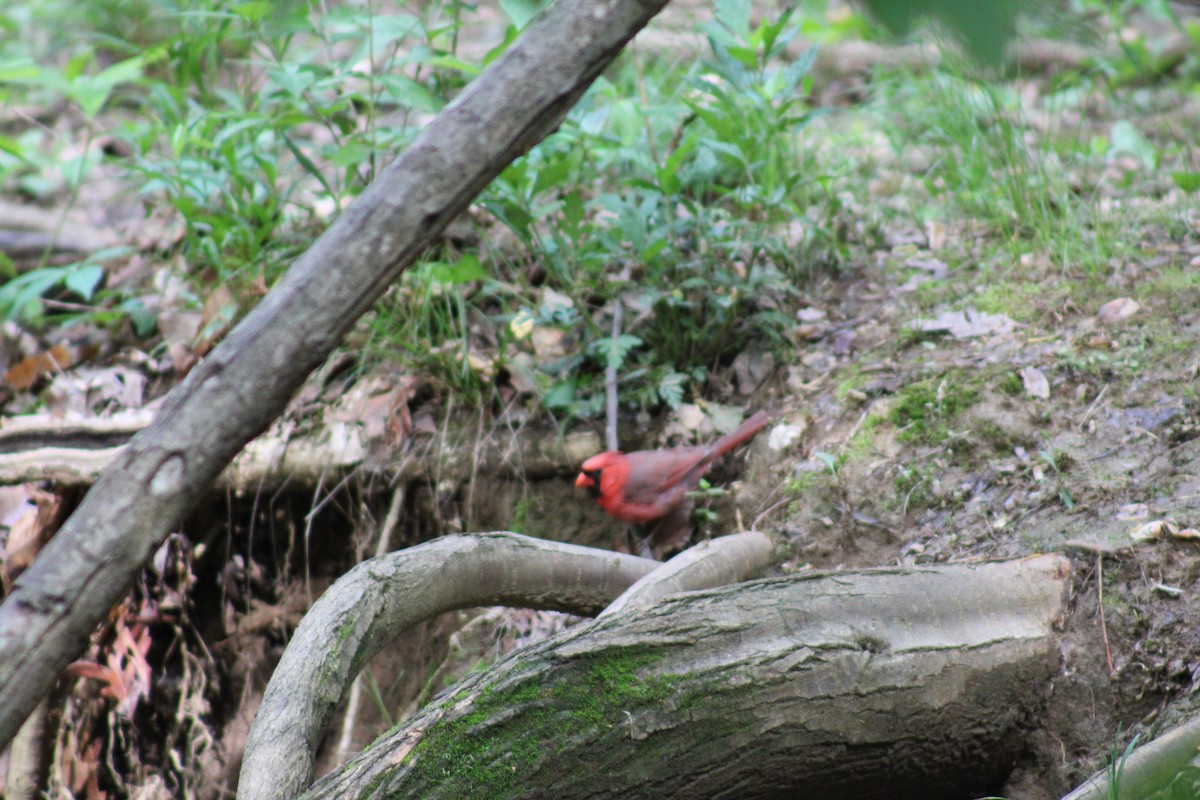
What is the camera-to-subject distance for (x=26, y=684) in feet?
3.37

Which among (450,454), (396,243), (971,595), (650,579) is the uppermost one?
(396,243)

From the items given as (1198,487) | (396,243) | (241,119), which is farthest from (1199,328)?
(241,119)

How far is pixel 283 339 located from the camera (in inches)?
46.8

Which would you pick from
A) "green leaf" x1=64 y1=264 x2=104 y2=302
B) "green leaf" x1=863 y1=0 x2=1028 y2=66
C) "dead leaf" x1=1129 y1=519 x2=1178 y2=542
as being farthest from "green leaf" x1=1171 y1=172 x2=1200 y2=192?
"green leaf" x1=64 y1=264 x2=104 y2=302

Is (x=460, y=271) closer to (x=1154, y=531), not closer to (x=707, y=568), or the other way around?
(x=707, y=568)

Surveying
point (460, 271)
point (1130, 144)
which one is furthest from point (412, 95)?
point (1130, 144)

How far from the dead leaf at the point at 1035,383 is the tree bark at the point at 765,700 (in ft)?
2.57

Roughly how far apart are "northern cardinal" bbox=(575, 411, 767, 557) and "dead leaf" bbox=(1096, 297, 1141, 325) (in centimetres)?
105

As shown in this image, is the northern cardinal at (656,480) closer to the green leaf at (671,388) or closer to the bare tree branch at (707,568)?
the green leaf at (671,388)

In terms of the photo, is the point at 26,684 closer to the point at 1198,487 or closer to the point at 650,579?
the point at 650,579

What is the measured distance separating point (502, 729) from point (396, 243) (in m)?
0.82

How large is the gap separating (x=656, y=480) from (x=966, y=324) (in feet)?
3.72

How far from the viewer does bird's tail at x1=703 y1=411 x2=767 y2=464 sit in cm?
316

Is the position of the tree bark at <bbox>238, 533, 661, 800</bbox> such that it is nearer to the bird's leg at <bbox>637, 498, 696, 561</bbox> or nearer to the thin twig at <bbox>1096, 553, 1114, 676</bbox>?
the bird's leg at <bbox>637, 498, 696, 561</bbox>
